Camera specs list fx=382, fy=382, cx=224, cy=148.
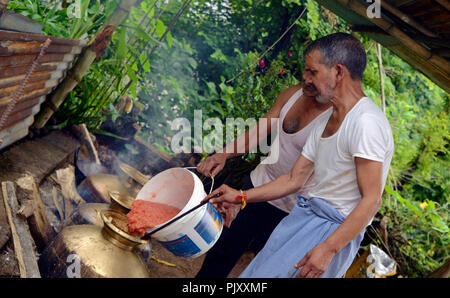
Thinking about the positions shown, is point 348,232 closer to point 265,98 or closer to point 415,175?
point 265,98

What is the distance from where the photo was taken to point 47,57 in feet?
10.4

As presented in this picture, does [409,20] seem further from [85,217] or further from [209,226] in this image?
[85,217]

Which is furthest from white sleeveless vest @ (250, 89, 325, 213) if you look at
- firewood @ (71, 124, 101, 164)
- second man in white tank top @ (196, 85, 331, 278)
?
firewood @ (71, 124, 101, 164)

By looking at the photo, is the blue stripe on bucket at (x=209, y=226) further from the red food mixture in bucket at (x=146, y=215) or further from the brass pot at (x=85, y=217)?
the brass pot at (x=85, y=217)

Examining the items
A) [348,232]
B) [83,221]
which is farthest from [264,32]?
[348,232]

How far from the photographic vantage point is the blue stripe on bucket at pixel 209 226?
7.77 feet

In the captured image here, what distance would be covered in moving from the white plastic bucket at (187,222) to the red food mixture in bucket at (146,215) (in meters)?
0.07

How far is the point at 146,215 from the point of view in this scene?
2.58 meters

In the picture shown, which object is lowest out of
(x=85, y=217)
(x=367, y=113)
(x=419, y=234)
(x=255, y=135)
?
(x=85, y=217)

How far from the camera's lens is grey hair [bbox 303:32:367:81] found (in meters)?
2.40

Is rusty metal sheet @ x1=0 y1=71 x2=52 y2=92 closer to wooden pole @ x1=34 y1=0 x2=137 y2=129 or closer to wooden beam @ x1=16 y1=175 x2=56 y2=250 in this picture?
wooden pole @ x1=34 y1=0 x2=137 y2=129

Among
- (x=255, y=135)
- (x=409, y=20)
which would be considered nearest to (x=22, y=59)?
(x=255, y=135)

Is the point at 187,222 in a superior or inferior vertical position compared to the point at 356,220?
inferior

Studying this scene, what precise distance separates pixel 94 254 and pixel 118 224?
0.85ft
